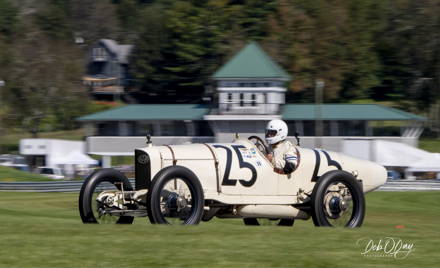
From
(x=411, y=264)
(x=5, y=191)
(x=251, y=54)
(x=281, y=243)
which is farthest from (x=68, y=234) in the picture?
(x=251, y=54)

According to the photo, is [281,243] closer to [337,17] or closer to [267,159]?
[267,159]

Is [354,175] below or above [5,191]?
above

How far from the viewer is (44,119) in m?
98.8

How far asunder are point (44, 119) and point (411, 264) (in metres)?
92.3

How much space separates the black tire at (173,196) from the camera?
11.5 meters

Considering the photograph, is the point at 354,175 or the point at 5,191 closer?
the point at 354,175

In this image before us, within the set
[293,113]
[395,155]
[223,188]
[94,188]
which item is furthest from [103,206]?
[293,113]

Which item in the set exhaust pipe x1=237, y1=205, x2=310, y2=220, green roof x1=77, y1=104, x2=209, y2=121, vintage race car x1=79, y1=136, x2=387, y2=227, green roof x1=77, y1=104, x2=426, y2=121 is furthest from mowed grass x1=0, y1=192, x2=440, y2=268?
green roof x1=77, y1=104, x2=209, y2=121

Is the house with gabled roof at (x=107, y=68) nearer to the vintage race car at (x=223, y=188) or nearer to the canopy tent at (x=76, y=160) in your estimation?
the canopy tent at (x=76, y=160)

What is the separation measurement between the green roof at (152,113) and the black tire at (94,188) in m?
63.5

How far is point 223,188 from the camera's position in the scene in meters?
12.4

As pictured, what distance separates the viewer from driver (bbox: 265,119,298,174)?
13.0 meters

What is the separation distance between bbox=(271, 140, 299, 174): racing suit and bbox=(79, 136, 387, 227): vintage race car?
92 millimetres
